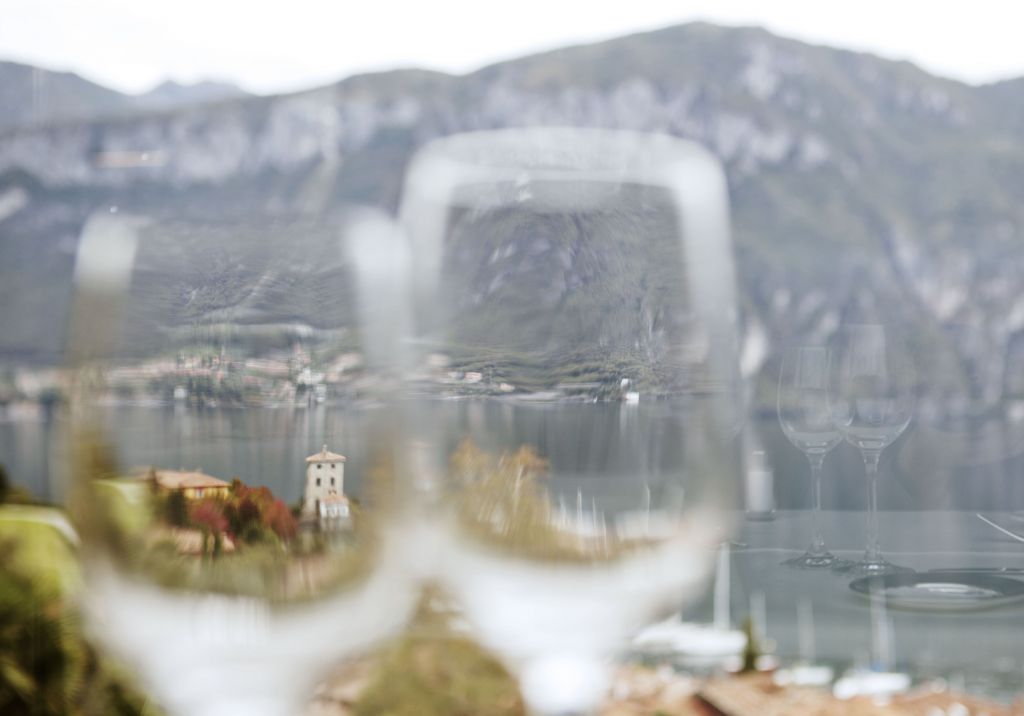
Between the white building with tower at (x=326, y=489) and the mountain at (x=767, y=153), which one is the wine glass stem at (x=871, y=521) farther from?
the mountain at (x=767, y=153)

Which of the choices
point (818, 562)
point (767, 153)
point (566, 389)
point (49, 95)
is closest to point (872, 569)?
point (818, 562)

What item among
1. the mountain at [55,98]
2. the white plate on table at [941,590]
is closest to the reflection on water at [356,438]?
the white plate on table at [941,590]

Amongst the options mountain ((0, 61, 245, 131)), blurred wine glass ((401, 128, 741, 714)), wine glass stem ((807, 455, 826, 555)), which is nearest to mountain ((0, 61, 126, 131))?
mountain ((0, 61, 245, 131))

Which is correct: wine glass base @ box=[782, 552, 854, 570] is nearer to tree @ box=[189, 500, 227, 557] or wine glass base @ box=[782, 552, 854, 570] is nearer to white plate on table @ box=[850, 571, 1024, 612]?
white plate on table @ box=[850, 571, 1024, 612]

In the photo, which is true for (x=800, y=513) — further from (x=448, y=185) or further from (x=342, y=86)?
(x=342, y=86)

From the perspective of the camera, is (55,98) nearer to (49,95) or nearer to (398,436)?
(49,95)

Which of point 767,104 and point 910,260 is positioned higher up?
point 767,104

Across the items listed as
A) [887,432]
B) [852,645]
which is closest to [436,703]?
[852,645]
